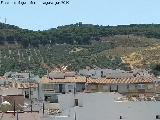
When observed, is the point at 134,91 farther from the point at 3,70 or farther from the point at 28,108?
the point at 3,70

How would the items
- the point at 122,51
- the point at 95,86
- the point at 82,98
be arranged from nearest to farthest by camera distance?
the point at 82,98
the point at 95,86
the point at 122,51

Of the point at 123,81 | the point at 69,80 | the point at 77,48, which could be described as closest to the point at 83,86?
the point at 69,80

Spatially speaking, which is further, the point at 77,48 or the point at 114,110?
the point at 77,48

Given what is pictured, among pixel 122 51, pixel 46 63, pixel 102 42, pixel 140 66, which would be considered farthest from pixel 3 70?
pixel 102 42

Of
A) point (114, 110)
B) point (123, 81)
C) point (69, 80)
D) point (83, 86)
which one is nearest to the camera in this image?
point (114, 110)

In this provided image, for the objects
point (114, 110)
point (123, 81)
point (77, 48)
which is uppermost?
point (77, 48)

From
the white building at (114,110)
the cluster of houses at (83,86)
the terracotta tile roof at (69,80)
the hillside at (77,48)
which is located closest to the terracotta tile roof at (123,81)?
the cluster of houses at (83,86)

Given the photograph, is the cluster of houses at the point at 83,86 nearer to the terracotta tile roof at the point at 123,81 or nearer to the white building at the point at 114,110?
the terracotta tile roof at the point at 123,81

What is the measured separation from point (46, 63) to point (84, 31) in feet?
168

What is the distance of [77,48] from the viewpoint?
441 ft

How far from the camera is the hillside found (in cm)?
10269

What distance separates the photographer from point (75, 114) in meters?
32.8

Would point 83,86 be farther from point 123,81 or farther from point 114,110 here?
point 114,110

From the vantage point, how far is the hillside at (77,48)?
102688 millimetres
